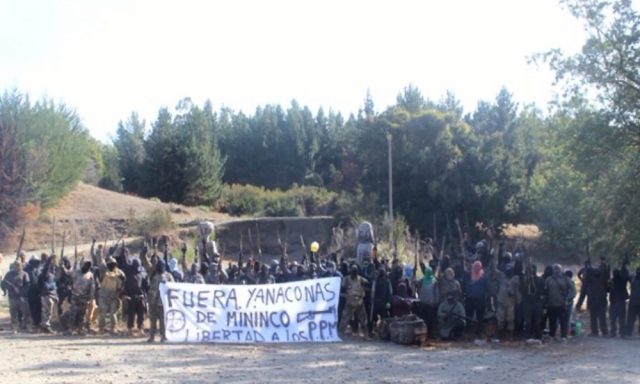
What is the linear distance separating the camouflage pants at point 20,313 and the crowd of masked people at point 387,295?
23mm

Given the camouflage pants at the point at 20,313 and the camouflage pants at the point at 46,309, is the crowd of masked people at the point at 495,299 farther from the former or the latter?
the camouflage pants at the point at 20,313

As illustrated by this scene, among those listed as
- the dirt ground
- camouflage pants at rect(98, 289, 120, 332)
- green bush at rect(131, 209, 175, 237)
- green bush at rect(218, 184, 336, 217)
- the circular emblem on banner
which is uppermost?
green bush at rect(218, 184, 336, 217)

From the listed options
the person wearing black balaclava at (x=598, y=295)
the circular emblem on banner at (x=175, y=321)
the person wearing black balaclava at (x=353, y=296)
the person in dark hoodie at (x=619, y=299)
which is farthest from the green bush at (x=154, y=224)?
the person in dark hoodie at (x=619, y=299)

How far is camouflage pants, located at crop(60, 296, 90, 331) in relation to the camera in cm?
1981

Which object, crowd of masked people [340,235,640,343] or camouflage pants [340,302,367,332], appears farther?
camouflage pants [340,302,367,332]

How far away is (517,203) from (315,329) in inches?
1177

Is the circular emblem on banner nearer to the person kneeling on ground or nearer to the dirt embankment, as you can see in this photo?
the person kneeling on ground

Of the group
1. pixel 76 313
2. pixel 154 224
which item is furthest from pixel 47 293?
pixel 154 224

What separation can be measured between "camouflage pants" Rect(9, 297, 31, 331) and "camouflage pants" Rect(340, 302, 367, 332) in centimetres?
739

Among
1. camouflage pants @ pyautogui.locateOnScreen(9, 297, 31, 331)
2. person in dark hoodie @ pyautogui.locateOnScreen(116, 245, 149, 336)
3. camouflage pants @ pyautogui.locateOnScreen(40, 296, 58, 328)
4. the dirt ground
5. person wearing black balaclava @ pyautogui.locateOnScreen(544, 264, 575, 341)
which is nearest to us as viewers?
the dirt ground

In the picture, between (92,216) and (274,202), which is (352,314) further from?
(274,202)

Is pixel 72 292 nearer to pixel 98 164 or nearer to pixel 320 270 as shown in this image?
pixel 320 270

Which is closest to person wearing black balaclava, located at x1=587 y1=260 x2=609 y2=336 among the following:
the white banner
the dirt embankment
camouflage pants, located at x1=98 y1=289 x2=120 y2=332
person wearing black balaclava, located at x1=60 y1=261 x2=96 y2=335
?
the white banner

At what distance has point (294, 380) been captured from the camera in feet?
47.4
